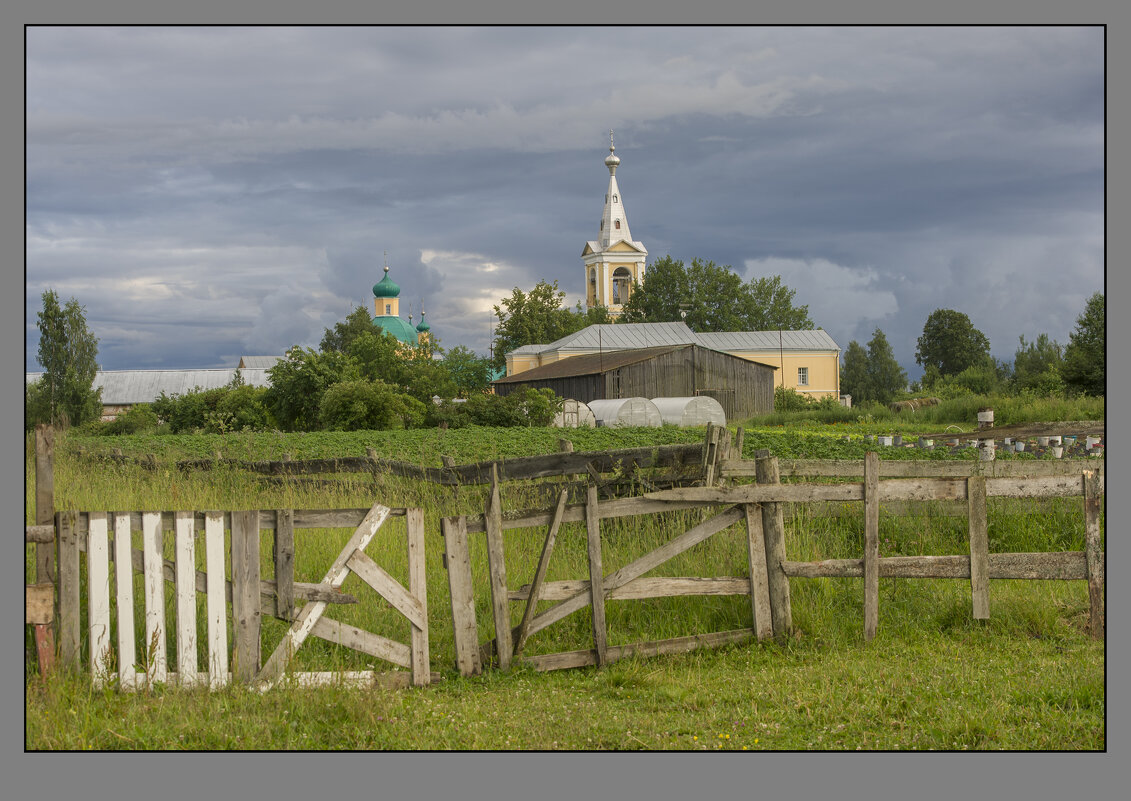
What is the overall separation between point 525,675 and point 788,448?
19539mm

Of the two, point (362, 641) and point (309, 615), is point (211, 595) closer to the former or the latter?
point (309, 615)

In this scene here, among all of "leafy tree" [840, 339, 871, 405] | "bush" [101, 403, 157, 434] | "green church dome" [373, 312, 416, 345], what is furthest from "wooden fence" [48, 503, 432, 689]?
"green church dome" [373, 312, 416, 345]

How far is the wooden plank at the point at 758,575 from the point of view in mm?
8461

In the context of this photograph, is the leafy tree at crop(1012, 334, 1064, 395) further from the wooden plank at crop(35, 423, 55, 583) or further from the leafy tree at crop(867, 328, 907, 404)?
the wooden plank at crop(35, 423, 55, 583)

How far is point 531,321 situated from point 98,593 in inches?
3418

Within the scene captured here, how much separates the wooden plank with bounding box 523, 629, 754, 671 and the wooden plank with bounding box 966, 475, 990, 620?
2073 mm

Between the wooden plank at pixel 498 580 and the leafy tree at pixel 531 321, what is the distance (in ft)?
278

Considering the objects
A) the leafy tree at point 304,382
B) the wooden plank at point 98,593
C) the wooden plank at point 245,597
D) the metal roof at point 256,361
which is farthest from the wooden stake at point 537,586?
the metal roof at point 256,361

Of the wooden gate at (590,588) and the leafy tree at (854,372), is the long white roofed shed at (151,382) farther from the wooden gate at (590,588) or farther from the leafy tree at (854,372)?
the wooden gate at (590,588)

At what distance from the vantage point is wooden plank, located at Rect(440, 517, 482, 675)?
7.61 metres

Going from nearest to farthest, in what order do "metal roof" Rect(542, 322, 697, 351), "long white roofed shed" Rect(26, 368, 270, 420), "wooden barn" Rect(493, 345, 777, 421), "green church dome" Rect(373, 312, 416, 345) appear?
"wooden barn" Rect(493, 345, 777, 421)
"metal roof" Rect(542, 322, 697, 351)
"long white roofed shed" Rect(26, 368, 270, 420)
"green church dome" Rect(373, 312, 416, 345)

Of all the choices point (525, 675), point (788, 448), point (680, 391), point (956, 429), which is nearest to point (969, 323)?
point (680, 391)

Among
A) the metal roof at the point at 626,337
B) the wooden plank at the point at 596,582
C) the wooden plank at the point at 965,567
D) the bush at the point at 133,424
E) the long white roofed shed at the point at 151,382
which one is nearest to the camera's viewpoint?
the wooden plank at the point at 596,582

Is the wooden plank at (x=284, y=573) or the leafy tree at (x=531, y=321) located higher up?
the leafy tree at (x=531, y=321)
